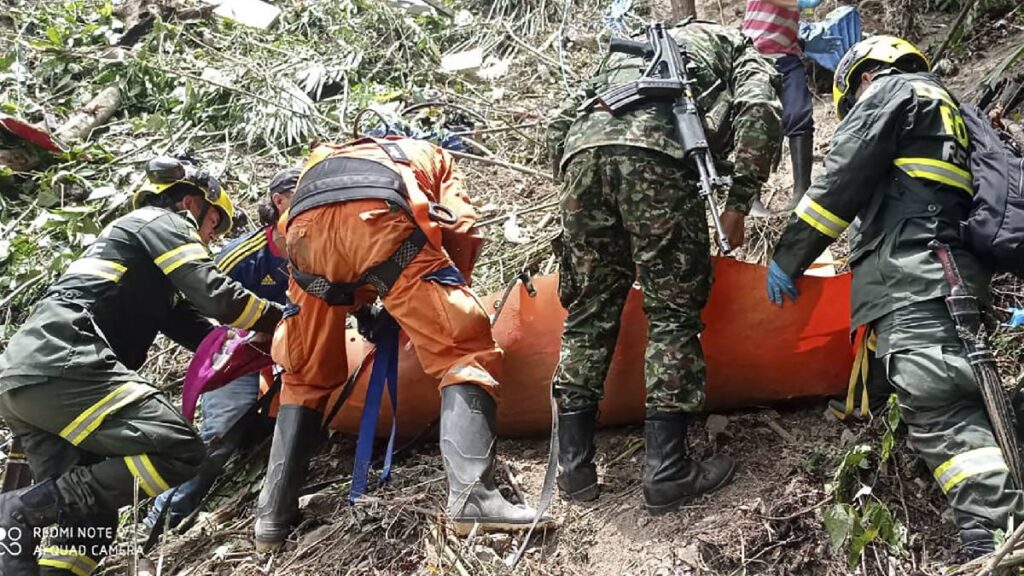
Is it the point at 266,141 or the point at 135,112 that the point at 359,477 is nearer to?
the point at 266,141

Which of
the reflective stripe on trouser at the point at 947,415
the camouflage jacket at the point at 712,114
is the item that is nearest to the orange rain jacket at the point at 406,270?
the camouflage jacket at the point at 712,114

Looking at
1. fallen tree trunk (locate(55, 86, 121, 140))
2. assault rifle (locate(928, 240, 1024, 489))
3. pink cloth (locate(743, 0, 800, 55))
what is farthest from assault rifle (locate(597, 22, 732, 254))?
fallen tree trunk (locate(55, 86, 121, 140))

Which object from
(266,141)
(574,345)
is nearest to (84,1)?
(266,141)

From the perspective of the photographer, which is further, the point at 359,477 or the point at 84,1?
the point at 84,1

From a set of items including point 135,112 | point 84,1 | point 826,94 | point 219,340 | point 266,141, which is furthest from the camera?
point 84,1

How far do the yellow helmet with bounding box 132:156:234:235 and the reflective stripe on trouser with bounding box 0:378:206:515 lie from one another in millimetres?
933

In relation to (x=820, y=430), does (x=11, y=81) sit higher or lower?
higher

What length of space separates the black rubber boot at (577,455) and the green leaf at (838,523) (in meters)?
0.83

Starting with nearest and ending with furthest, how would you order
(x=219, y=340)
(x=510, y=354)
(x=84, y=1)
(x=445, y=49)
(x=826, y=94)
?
(x=510, y=354) < (x=219, y=340) < (x=826, y=94) < (x=445, y=49) < (x=84, y=1)

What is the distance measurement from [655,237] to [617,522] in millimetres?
978

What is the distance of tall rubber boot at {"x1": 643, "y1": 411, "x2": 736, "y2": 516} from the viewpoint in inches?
115

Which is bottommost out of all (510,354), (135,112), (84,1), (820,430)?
(820,430)

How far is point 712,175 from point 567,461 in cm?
112

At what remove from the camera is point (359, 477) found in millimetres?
3314
